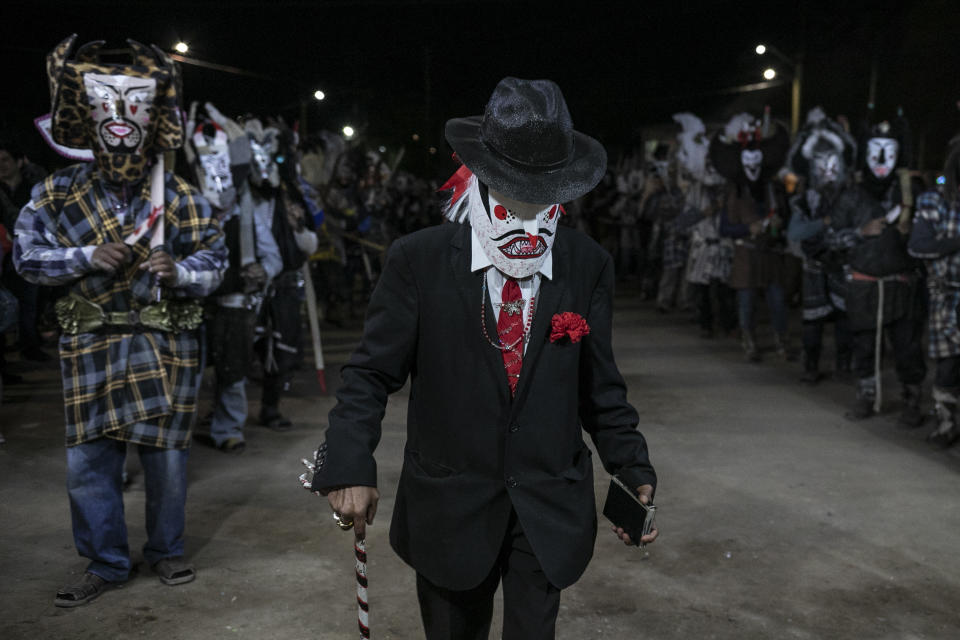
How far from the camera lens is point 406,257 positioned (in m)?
2.61

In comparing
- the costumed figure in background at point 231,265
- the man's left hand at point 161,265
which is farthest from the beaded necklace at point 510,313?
the costumed figure in background at point 231,265

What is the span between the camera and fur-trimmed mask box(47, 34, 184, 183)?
418 cm

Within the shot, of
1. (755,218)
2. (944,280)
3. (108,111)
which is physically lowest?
(944,280)

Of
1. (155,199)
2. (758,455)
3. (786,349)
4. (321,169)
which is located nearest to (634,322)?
(786,349)

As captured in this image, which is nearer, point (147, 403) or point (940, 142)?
point (147, 403)

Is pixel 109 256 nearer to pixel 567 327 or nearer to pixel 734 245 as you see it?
pixel 567 327

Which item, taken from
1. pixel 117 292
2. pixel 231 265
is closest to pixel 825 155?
pixel 231 265

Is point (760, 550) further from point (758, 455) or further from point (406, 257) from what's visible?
point (406, 257)

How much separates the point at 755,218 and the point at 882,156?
108 inches

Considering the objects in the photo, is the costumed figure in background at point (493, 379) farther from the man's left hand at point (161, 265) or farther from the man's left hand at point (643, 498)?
the man's left hand at point (161, 265)

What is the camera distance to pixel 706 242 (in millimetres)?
11859

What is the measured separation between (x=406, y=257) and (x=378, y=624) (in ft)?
6.43

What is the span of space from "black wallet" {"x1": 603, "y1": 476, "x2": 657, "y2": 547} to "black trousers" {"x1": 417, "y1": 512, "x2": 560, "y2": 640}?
0.83 ft

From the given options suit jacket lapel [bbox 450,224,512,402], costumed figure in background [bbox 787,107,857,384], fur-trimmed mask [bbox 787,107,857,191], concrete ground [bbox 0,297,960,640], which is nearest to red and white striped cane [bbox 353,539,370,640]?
suit jacket lapel [bbox 450,224,512,402]
